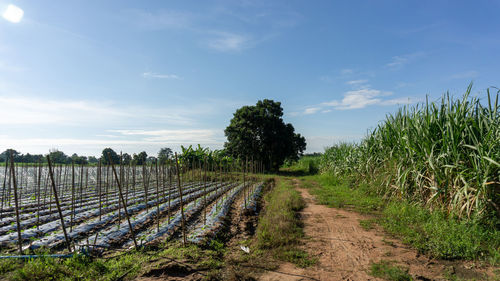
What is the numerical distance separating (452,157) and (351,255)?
9.25 ft

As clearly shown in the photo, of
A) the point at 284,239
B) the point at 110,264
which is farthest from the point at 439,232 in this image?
the point at 110,264

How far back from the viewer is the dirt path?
3197mm

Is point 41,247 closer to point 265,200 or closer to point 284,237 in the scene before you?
point 284,237

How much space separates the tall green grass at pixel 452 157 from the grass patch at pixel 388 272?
174cm

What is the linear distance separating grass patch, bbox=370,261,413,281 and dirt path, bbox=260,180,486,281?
0.09 m

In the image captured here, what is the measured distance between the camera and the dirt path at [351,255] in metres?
3.20

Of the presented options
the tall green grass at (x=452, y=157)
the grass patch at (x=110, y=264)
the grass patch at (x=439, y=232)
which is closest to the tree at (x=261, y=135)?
the tall green grass at (x=452, y=157)

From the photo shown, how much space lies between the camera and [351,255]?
381 centimetres

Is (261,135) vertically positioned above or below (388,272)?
above

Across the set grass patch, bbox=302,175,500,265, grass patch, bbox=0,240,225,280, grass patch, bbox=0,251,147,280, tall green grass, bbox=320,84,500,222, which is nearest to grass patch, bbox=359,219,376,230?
grass patch, bbox=302,175,500,265

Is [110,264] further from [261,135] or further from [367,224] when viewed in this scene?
[261,135]

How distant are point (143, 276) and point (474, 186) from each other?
5266 millimetres

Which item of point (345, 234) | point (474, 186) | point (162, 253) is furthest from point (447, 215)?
point (162, 253)

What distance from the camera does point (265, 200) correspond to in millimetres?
9109
